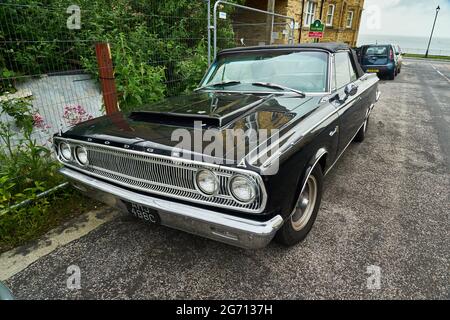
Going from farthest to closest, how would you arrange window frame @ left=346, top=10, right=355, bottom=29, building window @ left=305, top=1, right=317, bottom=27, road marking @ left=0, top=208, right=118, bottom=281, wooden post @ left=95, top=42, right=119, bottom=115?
window frame @ left=346, top=10, right=355, bottom=29, building window @ left=305, top=1, right=317, bottom=27, wooden post @ left=95, top=42, right=119, bottom=115, road marking @ left=0, top=208, right=118, bottom=281

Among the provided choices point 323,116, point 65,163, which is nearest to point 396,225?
point 323,116

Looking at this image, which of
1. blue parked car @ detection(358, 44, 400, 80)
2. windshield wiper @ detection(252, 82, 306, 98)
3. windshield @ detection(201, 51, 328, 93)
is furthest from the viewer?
blue parked car @ detection(358, 44, 400, 80)

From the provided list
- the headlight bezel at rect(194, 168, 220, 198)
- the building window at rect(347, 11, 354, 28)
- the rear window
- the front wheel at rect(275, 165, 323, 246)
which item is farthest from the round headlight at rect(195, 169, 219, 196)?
the building window at rect(347, 11, 354, 28)

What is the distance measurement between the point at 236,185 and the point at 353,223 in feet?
5.41

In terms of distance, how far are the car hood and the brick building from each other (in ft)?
21.6

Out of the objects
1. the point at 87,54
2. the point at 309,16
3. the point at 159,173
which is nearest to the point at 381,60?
the point at 309,16

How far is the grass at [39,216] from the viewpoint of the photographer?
107 inches

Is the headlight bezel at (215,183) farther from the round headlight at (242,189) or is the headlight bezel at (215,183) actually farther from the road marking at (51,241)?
the road marking at (51,241)

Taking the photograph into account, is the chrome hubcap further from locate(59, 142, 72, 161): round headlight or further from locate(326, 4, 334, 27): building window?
locate(326, 4, 334, 27): building window

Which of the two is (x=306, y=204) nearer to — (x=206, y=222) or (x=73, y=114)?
(x=206, y=222)

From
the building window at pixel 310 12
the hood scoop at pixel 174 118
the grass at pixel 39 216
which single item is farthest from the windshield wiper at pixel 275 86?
the building window at pixel 310 12

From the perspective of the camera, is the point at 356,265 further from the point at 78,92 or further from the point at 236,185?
the point at 78,92

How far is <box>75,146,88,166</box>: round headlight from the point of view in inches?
98.8
